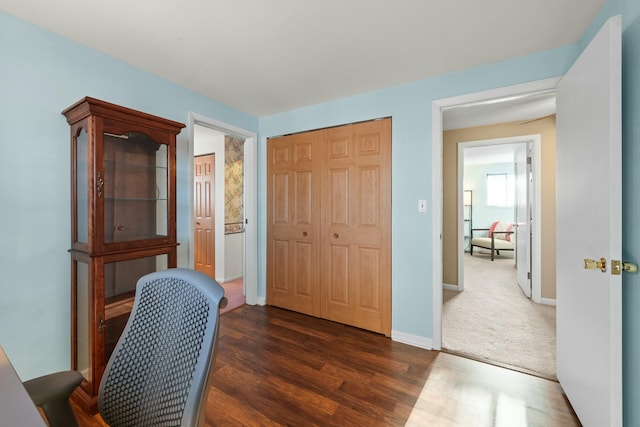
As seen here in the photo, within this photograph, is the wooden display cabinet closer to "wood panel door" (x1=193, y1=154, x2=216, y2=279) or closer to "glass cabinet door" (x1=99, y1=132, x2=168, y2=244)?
"glass cabinet door" (x1=99, y1=132, x2=168, y2=244)

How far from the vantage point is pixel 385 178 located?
2.56 metres

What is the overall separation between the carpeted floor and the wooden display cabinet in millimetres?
1389

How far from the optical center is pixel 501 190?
7539 millimetres

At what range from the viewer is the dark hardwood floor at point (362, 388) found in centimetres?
156

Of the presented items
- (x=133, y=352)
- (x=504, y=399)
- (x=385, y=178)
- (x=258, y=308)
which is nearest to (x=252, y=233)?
(x=258, y=308)

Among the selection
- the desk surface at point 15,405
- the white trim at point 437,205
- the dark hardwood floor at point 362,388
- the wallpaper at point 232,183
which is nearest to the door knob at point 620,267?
the dark hardwood floor at point 362,388

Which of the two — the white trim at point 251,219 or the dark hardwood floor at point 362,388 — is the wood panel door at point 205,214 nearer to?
the white trim at point 251,219

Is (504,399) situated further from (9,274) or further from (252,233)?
(9,274)

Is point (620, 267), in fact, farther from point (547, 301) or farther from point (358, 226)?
point (547, 301)

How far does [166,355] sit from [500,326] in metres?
3.15

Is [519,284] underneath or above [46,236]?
underneath

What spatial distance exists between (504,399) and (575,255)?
101cm

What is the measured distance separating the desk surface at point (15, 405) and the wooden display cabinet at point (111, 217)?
3.21ft

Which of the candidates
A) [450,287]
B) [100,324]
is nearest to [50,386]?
[100,324]
